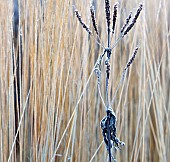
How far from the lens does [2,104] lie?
1.06 metres

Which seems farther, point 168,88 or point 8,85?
point 168,88

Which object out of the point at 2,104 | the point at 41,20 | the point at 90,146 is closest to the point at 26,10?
the point at 41,20

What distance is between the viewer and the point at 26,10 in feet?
3.46

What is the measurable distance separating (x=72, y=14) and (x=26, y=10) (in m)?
0.16

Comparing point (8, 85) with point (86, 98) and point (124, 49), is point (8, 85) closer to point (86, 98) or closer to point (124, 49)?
point (86, 98)

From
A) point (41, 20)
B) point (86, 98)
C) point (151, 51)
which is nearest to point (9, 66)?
point (41, 20)

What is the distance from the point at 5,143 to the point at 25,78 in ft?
0.74

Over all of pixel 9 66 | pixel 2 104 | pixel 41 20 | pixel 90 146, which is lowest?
pixel 90 146

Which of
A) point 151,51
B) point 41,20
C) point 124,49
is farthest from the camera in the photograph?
point 151,51

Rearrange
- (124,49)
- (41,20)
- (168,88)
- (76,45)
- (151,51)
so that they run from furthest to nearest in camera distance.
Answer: (168,88) < (151,51) < (124,49) < (76,45) < (41,20)

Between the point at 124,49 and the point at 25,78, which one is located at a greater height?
the point at 124,49

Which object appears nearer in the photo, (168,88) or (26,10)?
(26,10)

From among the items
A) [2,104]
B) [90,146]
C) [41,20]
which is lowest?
[90,146]

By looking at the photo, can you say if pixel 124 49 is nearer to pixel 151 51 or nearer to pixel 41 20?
pixel 151 51
